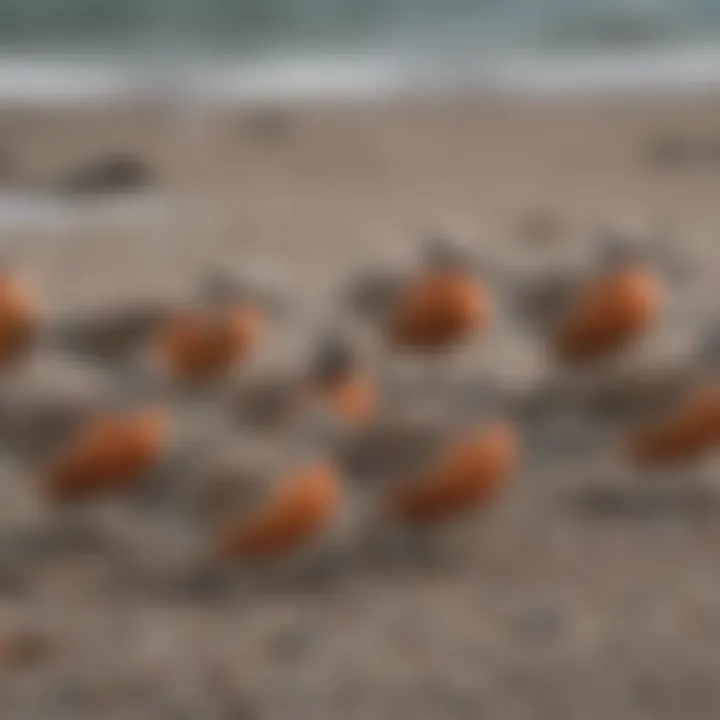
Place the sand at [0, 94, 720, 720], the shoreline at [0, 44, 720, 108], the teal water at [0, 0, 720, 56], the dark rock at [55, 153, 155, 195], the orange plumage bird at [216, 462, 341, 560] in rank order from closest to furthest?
the sand at [0, 94, 720, 720]
the orange plumage bird at [216, 462, 341, 560]
the dark rock at [55, 153, 155, 195]
the shoreline at [0, 44, 720, 108]
the teal water at [0, 0, 720, 56]

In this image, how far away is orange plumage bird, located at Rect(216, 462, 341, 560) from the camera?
1.19 m

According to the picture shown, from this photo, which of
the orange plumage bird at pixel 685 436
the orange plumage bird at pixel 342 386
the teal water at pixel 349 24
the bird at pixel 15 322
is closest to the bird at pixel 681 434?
the orange plumage bird at pixel 685 436

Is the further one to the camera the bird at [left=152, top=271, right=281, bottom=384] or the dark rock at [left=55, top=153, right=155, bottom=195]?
the dark rock at [left=55, top=153, right=155, bottom=195]

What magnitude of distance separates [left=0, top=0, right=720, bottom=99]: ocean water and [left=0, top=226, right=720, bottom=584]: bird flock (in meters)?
0.66

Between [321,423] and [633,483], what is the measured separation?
0.26 metres

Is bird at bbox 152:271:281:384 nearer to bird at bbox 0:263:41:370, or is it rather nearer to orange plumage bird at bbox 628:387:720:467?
bird at bbox 0:263:41:370

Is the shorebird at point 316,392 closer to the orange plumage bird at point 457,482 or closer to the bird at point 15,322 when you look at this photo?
the orange plumage bird at point 457,482

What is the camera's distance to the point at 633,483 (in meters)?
1.26

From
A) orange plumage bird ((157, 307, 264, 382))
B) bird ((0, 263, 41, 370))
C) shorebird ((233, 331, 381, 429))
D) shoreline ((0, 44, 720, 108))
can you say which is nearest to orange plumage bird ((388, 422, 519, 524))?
shorebird ((233, 331, 381, 429))

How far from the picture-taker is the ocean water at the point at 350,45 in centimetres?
216

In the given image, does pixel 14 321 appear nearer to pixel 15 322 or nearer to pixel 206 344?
pixel 15 322

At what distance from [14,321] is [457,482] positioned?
0.45 m

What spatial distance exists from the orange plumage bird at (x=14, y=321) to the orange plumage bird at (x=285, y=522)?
32cm

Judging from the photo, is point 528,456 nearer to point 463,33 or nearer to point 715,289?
point 715,289
